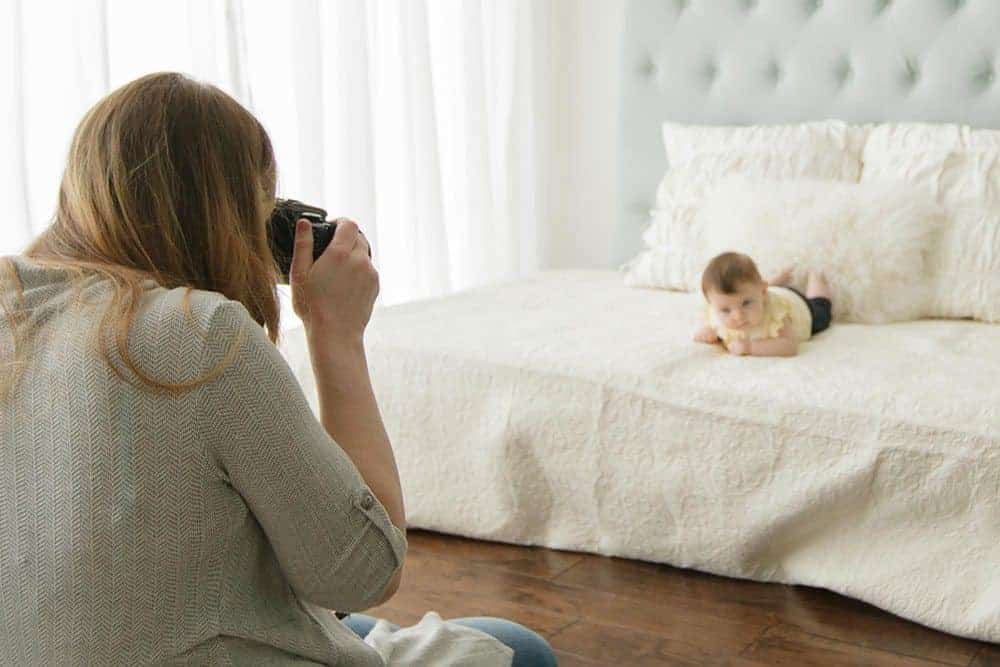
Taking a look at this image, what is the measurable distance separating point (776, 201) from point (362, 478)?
2.07m

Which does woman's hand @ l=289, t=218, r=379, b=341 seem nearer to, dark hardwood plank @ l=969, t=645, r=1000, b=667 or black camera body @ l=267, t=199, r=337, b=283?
black camera body @ l=267, t=199, r=337, b=283

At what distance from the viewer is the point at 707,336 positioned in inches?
100.0

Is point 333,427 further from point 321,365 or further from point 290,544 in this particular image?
point 290,544

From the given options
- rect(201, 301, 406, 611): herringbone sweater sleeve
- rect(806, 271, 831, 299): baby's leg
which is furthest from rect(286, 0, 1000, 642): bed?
rect(201, 301, 406, 611): herringbone sweater sleeve

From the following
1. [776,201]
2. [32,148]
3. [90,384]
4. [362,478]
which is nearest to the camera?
[90,384]

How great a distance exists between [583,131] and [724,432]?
6.84 feet

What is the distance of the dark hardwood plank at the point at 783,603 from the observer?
2.04 m

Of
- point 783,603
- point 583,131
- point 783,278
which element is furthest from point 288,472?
point 583,131

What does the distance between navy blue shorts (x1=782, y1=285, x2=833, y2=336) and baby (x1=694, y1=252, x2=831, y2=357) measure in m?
0.02

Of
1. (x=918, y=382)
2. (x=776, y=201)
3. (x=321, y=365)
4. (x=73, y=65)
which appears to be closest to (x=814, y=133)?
(x=776, y=201)

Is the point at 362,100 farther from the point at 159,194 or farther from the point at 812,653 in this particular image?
the point at 159,194

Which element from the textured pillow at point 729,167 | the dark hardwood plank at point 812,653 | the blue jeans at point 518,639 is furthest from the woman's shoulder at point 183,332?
the textured pillow at point 729,167

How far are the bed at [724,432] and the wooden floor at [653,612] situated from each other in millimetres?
41

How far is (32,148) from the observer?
2344mm
